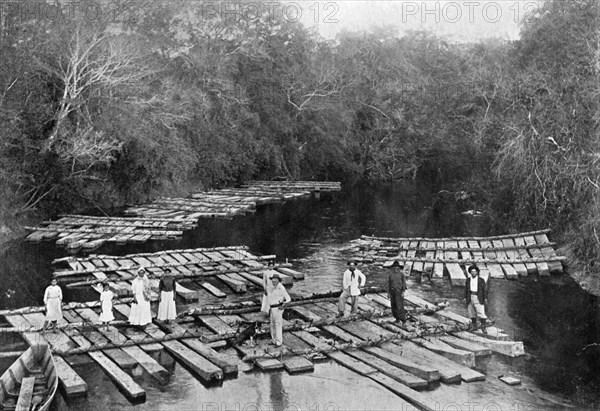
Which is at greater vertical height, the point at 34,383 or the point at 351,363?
the point at 34,383

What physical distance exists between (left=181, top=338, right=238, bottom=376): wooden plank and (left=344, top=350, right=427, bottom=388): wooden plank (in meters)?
2.68

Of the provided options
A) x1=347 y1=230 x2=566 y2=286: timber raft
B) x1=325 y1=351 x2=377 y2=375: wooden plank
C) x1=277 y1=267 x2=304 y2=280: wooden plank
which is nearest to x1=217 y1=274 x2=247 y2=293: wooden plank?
x1=277 y1=267 x2=304 y2=280: wooden plank

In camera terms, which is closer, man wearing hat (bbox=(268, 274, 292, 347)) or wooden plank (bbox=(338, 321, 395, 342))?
man wearing hat (bbox=(268, 274, 292, 347))

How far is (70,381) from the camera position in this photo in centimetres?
1182

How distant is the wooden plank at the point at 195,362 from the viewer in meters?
12.4

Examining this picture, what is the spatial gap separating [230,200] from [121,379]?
24920 mm

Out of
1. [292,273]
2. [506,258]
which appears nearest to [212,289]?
[292,273]

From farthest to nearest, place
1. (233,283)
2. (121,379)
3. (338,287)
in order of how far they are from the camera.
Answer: (338,287) → (233,283) → (121,379)

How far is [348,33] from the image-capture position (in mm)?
61656

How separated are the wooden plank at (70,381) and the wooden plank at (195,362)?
212 cm

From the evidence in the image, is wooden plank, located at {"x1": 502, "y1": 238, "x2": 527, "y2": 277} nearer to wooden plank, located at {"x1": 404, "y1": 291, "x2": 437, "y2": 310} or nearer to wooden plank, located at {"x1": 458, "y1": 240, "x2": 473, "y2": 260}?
wooden plank, located at {"x1": 458, "y1": 240, "x2": 473, "y2": 260}

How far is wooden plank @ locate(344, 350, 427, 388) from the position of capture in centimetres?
1229

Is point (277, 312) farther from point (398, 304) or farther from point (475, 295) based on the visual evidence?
point (475, 295)

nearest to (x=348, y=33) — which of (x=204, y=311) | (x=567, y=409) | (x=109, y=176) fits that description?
(x=109, y=176)
